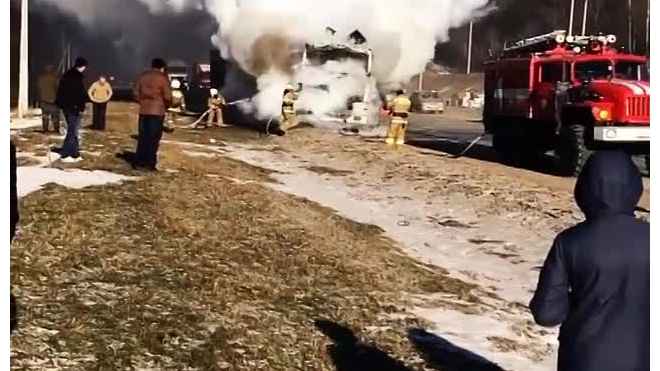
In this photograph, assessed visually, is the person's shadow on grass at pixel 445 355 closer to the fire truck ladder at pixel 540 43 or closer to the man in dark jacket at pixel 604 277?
the man in dark jacket at pixel 604 277

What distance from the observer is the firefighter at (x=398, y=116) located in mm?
21375

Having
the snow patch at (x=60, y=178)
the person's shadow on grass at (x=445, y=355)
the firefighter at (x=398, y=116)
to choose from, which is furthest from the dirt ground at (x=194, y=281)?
the firefighter at (x=398, y=116)

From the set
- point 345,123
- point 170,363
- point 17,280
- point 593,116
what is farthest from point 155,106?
point 345,123

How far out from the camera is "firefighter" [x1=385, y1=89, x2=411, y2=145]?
2138 centimetres

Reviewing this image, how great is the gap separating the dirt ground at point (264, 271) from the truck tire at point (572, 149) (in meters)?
2.19

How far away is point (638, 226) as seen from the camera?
3.52 meters

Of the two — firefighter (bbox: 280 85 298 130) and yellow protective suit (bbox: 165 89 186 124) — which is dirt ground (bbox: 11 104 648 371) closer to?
firefighter (bbox: 280 85 298 130)

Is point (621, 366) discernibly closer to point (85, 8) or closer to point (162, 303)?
point (162, 303)

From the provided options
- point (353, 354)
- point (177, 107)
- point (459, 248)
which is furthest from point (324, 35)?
point (353, 354)

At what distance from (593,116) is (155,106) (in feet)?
26.5

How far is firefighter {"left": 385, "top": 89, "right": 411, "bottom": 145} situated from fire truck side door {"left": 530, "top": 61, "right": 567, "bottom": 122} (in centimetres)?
398

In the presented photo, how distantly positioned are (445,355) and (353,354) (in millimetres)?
668

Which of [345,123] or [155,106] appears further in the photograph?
[345,123]

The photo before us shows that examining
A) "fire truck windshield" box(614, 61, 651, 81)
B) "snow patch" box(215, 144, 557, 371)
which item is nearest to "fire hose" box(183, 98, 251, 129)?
"snow patch" box(215, 144, 557, 371)
